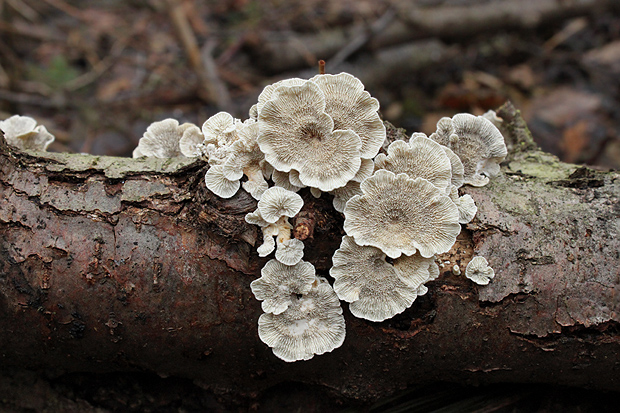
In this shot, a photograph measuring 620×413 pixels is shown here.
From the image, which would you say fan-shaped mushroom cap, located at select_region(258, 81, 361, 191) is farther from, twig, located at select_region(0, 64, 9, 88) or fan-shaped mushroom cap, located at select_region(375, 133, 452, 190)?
twig, located at select_region(0, 64, 9, 88)

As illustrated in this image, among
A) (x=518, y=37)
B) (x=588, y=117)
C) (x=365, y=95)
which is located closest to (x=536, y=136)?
(x=588, y=117)

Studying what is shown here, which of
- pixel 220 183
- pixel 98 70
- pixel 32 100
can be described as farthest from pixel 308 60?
pixel 220 183

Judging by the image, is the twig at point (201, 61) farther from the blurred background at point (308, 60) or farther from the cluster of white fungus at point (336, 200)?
the cluster of white fungus at point (336, 200)

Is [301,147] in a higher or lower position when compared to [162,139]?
lower

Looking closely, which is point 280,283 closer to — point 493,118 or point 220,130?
point 220,130

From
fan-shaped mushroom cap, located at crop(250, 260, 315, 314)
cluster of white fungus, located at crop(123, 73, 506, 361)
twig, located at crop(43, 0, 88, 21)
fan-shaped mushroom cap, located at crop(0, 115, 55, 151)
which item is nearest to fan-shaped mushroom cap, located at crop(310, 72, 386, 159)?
cluster of white fungus, located at crop(123, 73, 506, 361)

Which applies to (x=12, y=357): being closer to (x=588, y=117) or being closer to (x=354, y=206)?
(x=354, y=206)
